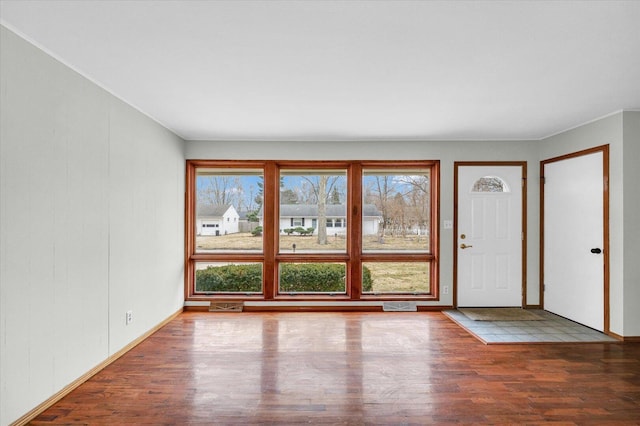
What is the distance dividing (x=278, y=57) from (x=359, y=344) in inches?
112

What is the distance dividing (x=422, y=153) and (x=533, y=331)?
2660 mm

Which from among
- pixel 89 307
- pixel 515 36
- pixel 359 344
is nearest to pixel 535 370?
pixel 359 344

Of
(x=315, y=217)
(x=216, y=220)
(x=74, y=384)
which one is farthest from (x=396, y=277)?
(x=74, y=384)

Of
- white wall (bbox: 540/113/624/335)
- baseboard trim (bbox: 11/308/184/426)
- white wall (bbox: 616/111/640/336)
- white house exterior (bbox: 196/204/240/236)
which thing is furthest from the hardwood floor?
white house exterior (bbox: 196/204/240/236)

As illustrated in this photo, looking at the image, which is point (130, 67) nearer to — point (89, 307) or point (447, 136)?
point (89, 307)

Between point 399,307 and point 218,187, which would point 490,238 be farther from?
point 218,187

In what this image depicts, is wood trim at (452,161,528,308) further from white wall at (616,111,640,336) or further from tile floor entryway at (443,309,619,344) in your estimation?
white wall at (616,111,640,336)

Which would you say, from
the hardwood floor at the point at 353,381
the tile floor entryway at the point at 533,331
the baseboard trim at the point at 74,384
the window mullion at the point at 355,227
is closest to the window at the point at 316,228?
the window mullion at the point at 355,227

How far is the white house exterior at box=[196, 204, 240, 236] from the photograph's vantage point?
4973mm

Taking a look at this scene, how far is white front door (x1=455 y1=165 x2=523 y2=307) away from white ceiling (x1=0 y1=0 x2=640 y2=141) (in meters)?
1.20

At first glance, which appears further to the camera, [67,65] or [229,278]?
[229,278]

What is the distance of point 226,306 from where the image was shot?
188 inches

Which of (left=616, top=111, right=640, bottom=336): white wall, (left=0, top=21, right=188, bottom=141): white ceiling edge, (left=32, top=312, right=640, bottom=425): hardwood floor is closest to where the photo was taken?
(left=0, top=21, right=188, bottom=141): white ceiling edge

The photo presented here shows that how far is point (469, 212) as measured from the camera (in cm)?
486
